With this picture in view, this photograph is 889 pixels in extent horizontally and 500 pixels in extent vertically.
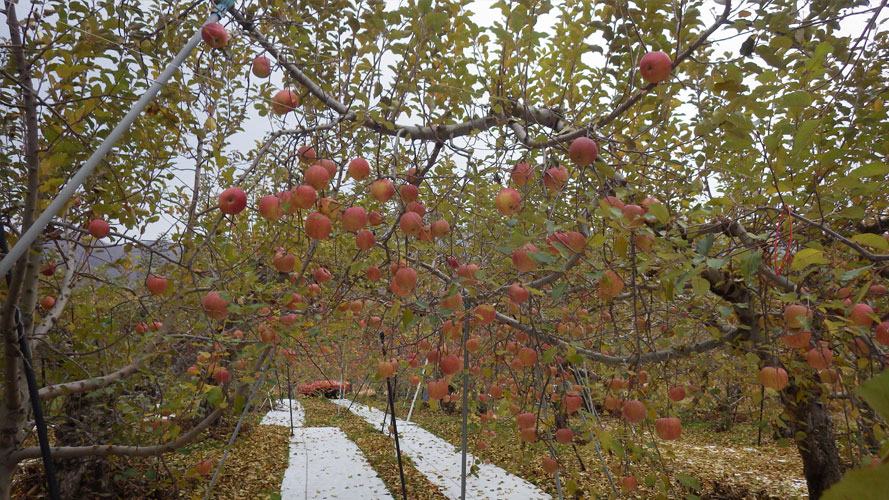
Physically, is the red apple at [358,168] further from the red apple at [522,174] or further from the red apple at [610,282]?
the red apple at [610,282]

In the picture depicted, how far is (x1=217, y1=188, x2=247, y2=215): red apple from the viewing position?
1.90 meters

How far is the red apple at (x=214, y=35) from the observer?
6.25 ft

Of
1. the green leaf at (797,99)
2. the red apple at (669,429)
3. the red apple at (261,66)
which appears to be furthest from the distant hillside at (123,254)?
the red apple at (669,429)

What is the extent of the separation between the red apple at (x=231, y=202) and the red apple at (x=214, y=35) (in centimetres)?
62

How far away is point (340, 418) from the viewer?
13023mm

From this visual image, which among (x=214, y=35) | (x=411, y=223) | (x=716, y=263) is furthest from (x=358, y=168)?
(x=716, y=263)

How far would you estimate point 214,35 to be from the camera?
1.90 meters

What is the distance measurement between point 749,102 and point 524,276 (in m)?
2.10

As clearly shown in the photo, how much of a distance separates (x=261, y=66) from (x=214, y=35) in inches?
15.4

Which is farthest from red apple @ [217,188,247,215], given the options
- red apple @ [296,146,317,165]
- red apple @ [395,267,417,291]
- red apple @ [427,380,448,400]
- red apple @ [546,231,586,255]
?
red apple @ [427,380,448,400]

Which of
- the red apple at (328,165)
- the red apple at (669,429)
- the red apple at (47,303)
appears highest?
the red apple at (328,165)

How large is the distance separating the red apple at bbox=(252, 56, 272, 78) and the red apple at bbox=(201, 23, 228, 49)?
31 cm

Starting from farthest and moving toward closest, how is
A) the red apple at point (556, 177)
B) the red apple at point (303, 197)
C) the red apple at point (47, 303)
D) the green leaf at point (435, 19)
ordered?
the red apple at point (47, 303) < the red apple at point (556, 177) < the green leaf at point (435, 19) < the red apple at point (303, 197)

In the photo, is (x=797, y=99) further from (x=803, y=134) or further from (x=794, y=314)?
(x=794, y=314)
